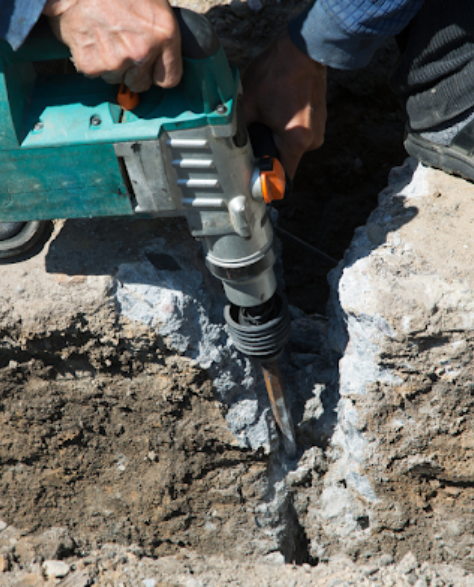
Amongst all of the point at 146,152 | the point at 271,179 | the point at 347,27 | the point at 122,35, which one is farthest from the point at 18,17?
the point at 347,27

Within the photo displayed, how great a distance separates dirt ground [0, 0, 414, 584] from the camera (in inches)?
56.1

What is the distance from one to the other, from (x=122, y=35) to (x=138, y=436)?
3.35ft

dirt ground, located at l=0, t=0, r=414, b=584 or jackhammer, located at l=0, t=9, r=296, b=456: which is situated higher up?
jackhammer, located at l=0, t=9, r=296, b=456

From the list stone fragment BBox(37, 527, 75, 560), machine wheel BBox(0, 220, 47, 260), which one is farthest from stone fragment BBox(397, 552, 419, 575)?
machine wheel BBox(0, 220, 47, 260)

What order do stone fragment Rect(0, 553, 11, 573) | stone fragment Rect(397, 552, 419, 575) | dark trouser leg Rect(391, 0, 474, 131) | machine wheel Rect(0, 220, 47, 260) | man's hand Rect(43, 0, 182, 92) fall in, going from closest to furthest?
man's hand Rect(43, 0, 182, 92)
dark trouser leg Rect(391, 0, 474, 131)
machine wheel Rect(0, 220, 47, 260)
stone fragment Rect(397, 552, 419, 575)
stone fragment Rect(0, 553, 11, 573)

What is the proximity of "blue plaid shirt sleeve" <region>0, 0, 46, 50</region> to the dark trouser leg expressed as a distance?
798 mm

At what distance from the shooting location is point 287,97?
4.01 ft

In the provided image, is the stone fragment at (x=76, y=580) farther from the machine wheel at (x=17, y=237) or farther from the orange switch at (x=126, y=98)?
the orange switch at (x=126, y=98)

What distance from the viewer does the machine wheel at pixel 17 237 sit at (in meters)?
1.36

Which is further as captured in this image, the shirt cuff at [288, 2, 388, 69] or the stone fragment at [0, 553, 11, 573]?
the stone fragment at [0, 553, 11, 573]

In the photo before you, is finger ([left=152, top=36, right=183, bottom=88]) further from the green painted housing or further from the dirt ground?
the dirt ground

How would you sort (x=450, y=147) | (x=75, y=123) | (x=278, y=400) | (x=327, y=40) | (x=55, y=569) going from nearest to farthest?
(x=75, y=123) < (x=327, y=40) < (x=450, y=147) < (x=278, y=400) < (x=55, y=569)

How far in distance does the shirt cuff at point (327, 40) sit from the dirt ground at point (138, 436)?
63 centimetres

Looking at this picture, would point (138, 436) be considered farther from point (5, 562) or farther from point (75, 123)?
point (75, 123)
